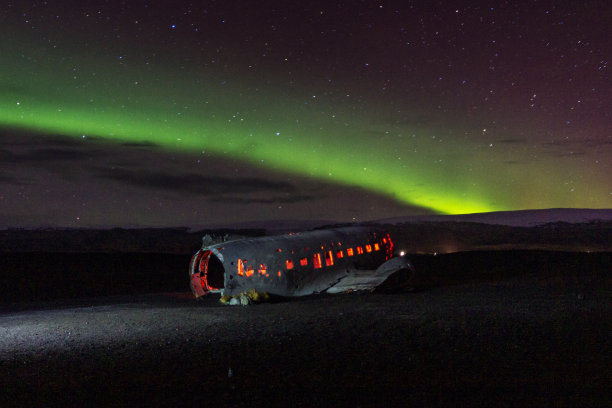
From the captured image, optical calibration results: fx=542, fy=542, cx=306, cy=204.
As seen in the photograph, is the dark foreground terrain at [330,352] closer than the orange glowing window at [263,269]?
Yes

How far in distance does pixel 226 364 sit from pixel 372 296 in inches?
534

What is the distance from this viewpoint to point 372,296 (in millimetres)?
26438

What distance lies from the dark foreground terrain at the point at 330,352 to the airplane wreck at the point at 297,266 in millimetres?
1657

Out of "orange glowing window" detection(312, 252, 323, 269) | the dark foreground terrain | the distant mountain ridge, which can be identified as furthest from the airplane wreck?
the distant mountain ridge

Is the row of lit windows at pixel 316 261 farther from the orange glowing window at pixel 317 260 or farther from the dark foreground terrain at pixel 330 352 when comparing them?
the dark foreground terrain at pixel 330 352

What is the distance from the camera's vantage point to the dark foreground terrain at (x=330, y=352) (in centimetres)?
1134

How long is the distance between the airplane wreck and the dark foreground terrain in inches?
65.2

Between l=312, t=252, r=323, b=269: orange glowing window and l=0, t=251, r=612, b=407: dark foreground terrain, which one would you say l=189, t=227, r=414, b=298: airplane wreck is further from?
l=0, t=251, r=612, b=407: dark foreground terrain

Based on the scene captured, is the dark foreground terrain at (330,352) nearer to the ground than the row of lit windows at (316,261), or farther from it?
nearer to the ground

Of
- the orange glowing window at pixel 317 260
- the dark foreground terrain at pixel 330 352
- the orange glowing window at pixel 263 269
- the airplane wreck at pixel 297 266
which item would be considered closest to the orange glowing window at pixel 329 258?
the airplane wreck at pixel 297 266

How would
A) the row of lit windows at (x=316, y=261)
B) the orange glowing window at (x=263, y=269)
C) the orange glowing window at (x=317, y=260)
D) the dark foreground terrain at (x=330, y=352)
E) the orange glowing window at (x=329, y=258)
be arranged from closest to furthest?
the dark foreground terrain at (x=330, y=352), the row of lit windows at (x=316, y=261), the orange glowing window at (x=263, y=269), the orange glowing window at (x=317, y=260), the orange glowing window at (x=329, y=258)

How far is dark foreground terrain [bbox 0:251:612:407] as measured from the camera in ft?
37.2

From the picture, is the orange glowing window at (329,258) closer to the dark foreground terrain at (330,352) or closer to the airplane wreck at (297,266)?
the airplane wreck at (297,266)

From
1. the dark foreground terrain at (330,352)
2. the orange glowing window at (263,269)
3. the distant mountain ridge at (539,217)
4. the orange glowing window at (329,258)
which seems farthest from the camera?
the distant mountain ridge at (539,217)
